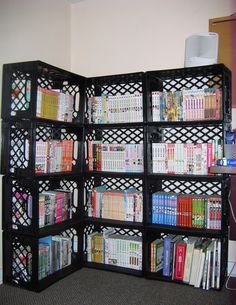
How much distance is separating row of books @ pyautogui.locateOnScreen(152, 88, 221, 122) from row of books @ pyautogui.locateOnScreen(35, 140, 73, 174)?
794mm

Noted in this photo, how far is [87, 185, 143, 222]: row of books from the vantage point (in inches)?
108

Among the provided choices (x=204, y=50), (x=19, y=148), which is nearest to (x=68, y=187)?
(x=19, y=148)

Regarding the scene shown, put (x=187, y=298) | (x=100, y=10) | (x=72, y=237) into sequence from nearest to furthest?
(x=187, y=298)
(x=72, y=237)
(x=100, y=10)

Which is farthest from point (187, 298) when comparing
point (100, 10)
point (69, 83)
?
point (100, 10)

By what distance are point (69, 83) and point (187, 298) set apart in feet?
6.71

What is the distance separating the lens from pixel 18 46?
2652 mm

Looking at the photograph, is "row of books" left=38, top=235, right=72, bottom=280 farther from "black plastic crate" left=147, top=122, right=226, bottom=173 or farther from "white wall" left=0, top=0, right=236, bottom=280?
"white wall" left=0, top=0, right=236, bottom=280

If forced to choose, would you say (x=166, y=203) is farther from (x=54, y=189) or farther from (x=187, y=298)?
(x=54, y=189)

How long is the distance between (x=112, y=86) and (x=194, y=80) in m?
0.76

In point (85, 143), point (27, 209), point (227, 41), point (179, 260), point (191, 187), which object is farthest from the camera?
point (85, 143)

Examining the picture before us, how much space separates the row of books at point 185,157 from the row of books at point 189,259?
56 centimetres

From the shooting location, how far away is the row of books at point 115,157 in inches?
108

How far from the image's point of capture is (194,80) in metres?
2.77

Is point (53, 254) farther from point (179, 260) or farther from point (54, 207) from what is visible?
point (179, 260)
